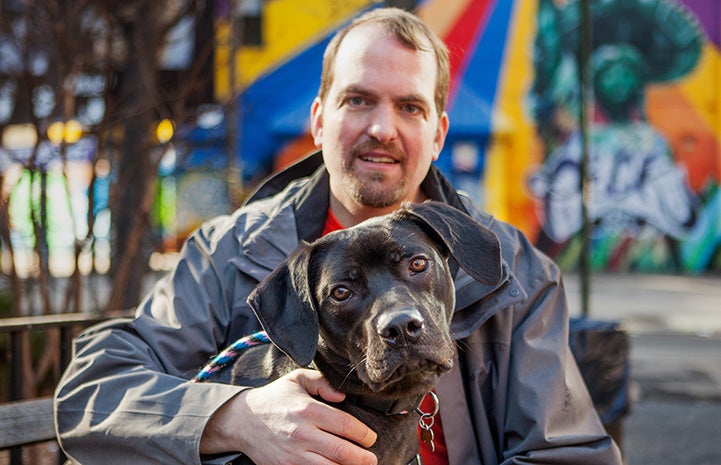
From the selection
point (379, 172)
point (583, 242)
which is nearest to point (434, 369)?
point (379, 172)

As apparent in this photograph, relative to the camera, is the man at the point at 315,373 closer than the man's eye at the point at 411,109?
Yes

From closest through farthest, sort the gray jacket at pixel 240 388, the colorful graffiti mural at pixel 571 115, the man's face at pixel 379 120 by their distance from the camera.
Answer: the gray jacket at pixel 240 388 → the man's face at pixel 379 120 → the colorful graffiti mural at pixel 571 115

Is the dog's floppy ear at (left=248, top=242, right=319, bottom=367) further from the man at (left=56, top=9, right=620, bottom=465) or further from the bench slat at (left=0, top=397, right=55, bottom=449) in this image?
the bench slat at (left=0, top=397, right=55, bottom=449)

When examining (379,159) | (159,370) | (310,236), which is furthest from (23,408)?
(379,159)

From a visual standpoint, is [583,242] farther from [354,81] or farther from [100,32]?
[354,81]

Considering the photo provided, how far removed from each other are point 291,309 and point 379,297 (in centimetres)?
24

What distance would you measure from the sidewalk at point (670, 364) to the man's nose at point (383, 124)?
158 cm

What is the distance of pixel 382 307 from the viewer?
2.22 m

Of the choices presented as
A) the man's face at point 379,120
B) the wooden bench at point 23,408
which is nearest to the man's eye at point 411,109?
the man's face at point 379,120

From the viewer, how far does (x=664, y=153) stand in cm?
2030

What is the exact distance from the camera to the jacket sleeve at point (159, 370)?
2.59m

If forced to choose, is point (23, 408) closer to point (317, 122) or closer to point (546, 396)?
point (317, 122)

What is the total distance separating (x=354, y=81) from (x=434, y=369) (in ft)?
3.95

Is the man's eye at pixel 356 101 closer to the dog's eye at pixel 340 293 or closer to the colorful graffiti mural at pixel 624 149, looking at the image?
the dog's eye at pixel 340 293
